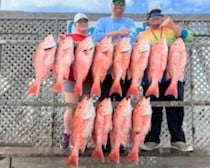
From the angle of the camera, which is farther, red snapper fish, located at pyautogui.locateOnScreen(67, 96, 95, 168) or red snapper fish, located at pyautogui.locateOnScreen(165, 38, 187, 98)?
red snapper fish, located at pyautogui.locateOnScreen(165, 38, 187, 98)

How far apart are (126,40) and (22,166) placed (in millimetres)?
1723

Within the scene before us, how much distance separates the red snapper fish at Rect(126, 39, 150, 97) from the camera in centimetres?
422

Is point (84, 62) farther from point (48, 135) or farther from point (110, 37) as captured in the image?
point (48, 135)

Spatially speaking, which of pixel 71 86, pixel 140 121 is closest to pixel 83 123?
pixel 140 121

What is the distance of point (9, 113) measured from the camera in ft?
22.6

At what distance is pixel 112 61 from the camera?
14.0 feet

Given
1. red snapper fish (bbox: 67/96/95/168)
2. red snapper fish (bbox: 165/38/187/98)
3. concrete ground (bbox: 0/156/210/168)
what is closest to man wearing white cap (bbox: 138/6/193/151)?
concrete ground (bbox: 0/156/210/168)

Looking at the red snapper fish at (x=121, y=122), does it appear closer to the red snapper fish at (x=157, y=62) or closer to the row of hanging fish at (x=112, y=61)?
the row of hanging fish at (x=112, y=61)

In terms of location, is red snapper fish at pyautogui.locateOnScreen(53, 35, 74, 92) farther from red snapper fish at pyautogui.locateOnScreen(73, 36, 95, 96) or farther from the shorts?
the shorts

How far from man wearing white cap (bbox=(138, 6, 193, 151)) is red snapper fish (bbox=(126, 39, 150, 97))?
12.5 inches

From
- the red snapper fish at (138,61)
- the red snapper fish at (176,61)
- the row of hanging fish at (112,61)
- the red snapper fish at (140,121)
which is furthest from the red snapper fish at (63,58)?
the red snapper fish at (176,61)

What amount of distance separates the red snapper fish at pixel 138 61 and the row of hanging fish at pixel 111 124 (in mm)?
149

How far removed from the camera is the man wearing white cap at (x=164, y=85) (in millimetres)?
4652

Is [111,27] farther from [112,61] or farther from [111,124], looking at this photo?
[111,124]
